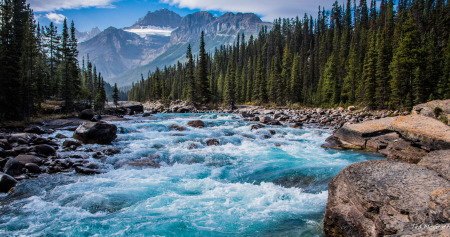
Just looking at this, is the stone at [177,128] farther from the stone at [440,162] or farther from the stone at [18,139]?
the stone at [440,162]

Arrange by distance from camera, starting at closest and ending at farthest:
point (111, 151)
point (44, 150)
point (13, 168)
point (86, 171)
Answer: point (13, 168), point (86, 171), point (44, 150), point (111, 151)

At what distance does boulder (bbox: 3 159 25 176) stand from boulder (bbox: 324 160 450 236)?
1221 centimetres

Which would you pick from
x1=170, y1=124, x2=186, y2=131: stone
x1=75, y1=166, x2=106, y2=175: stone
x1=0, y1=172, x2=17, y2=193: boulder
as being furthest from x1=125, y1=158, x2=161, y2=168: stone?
x1=170, y1=124, x2=186, y2=131: stone

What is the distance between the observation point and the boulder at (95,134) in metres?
16.4

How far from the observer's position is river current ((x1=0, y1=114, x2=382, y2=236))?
21.2 feet

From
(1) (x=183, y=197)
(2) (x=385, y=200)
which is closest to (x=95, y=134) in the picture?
(1) (x=183, y=197)

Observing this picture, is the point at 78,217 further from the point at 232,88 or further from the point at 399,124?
the point at 232,88

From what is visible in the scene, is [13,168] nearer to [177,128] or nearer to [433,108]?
[177,128]

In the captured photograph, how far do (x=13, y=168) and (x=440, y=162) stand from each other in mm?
15094

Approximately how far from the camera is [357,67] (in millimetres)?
47406

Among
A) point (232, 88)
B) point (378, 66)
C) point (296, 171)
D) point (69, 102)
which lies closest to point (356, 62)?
point (378, 66)

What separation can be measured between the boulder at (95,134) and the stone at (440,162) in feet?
56.1

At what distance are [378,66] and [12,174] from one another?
43520 millimetres

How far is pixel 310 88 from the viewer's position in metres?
64.2
